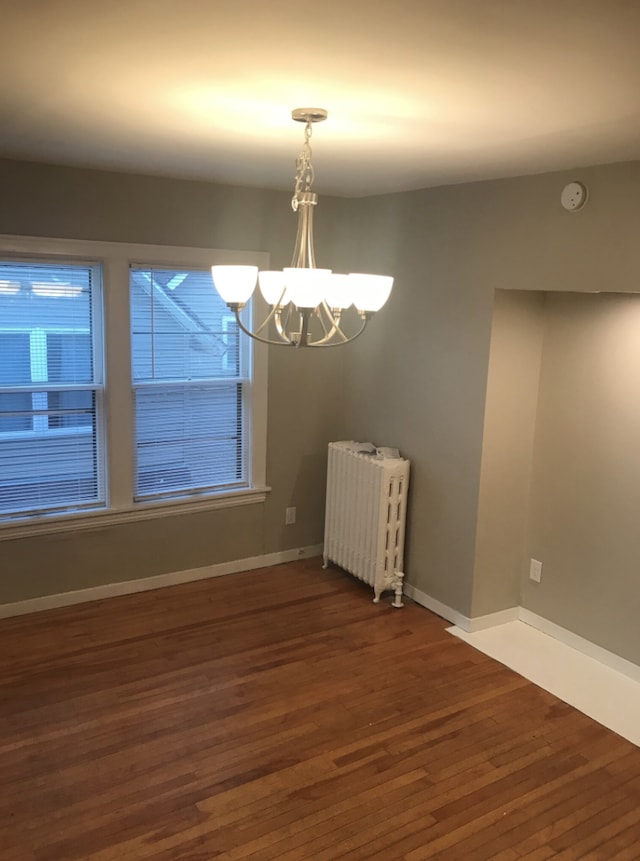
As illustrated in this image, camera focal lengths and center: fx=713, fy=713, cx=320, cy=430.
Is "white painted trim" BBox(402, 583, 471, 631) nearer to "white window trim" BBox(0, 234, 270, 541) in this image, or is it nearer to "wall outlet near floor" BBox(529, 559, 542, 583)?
"wall outlet near floor" BBox(529, 559, 542, 583)

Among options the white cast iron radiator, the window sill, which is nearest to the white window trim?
the window sill

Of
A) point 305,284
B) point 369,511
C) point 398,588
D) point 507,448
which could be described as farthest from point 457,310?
point 305,284

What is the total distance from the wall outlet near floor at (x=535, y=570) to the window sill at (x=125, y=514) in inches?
67.7

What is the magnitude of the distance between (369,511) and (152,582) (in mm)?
1414

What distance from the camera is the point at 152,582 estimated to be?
4414 millimetres

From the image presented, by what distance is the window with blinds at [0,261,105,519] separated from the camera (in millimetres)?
3785

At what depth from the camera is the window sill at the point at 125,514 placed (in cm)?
394

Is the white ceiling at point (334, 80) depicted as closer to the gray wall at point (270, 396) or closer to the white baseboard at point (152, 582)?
the gray wall at point (270, 396)

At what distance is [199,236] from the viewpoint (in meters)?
4.18

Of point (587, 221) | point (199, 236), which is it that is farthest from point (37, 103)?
point (587, 221)

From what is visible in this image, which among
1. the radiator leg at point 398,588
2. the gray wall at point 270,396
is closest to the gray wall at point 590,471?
the radiator leg at point 398,588

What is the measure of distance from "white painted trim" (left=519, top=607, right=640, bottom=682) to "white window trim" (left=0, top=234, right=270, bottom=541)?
78.5 inches

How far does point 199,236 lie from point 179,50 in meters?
2.46

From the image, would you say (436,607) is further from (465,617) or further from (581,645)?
(581,645)
